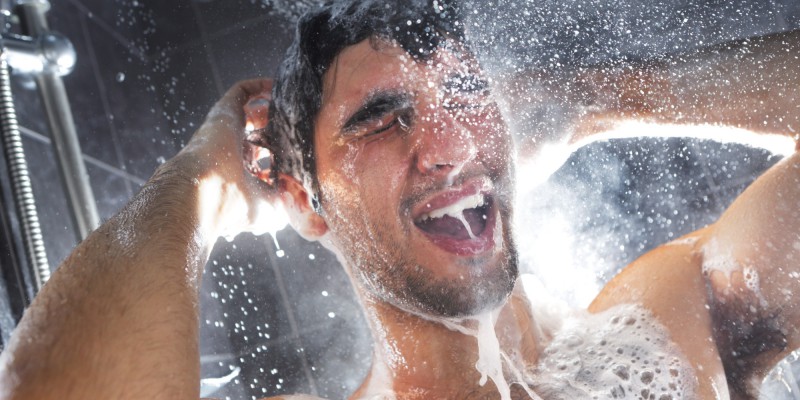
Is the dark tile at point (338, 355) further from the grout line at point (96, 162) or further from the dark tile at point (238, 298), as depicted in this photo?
the grout line at point (96, 162)

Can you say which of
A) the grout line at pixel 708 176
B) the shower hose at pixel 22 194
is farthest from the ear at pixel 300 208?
the grout line at pixel 708 176

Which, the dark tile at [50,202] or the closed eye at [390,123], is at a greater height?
the dark tile at [50,202]

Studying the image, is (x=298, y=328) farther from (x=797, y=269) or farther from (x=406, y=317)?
(x=797, y=269)

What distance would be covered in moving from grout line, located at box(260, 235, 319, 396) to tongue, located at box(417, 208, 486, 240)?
0.58 m

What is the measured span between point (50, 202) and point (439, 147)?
0.74m

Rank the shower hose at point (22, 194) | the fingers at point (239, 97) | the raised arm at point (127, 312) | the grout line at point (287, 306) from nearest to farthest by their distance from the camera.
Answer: the raised arm at point (127, 312)
the shower hose at point (22, 194)
the fingers at point (239, 97)
the grout line at point (287, 306)

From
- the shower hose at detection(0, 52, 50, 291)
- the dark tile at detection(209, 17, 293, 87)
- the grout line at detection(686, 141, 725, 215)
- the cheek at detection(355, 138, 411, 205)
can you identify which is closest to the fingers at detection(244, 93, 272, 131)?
the dark tile at detection(209, 17, 293, 87)

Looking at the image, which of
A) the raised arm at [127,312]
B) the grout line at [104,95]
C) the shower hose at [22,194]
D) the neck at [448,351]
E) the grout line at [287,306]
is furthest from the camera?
the grout line at [287,306]

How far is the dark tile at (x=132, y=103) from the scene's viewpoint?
140cm

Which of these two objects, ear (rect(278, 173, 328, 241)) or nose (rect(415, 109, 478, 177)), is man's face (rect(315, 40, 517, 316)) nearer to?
nose (rect(415, 109, 478, 177))

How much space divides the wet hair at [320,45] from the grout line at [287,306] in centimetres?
28

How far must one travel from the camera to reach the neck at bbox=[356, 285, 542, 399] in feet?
3.77

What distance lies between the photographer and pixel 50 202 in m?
1.21

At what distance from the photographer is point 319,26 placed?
1188 millimetres
